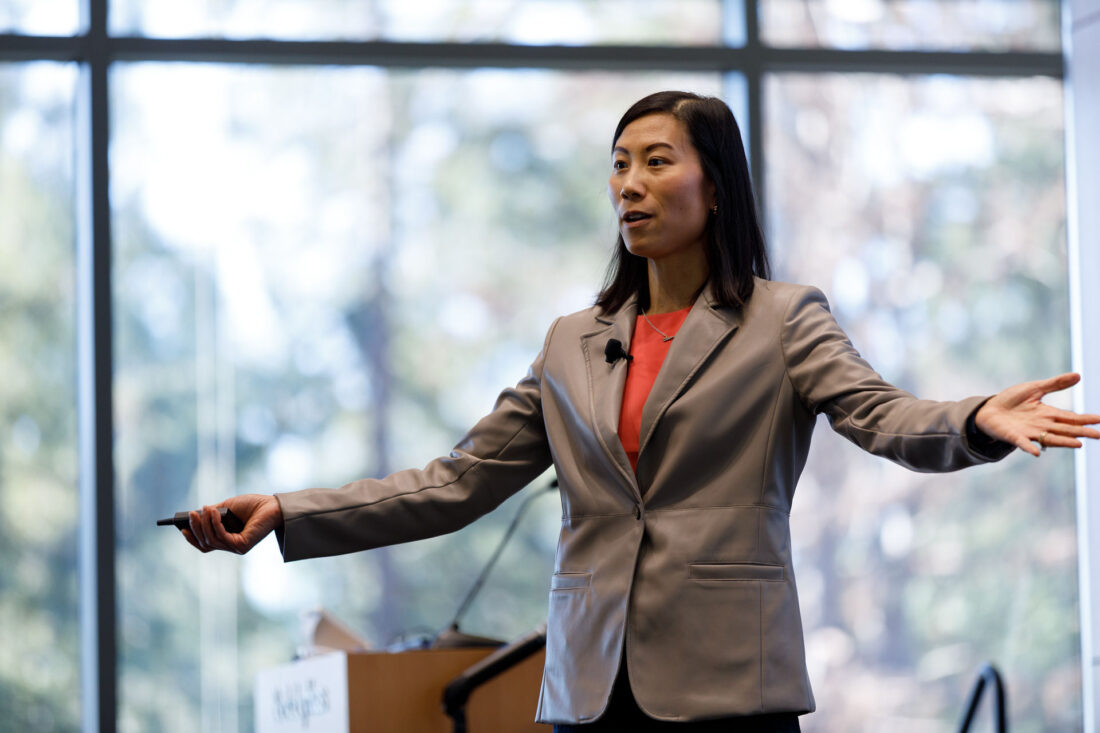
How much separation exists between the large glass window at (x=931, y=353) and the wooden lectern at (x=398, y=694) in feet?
6.44

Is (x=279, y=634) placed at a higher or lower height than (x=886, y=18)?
lower

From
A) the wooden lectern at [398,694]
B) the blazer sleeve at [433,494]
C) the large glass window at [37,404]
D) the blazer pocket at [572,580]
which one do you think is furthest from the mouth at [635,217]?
the large glass window at [37,404]

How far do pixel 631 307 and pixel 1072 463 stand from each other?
3517 millimetres

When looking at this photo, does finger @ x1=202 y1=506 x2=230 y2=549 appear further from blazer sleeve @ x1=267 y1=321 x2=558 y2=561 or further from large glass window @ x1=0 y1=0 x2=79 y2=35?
large glass window @ x1=0 y1=0 x2=79 y2=35

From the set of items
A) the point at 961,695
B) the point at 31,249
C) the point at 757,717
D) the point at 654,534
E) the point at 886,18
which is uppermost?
the point at 886,18

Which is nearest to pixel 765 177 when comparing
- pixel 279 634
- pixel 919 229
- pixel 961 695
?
pixel 919 229

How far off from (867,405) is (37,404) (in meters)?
3.54

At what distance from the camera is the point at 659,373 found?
1.91 metres

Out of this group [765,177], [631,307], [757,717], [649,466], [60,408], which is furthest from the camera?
[765,177]

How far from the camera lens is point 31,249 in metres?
4.55

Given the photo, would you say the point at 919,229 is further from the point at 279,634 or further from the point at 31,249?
the point at 31,249

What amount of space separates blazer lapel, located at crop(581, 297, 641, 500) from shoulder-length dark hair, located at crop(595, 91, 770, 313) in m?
0.05

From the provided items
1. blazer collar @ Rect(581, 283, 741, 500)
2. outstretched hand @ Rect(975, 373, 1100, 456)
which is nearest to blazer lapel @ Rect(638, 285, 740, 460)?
blazer collar @ Rect(581, 283, 741, 500)

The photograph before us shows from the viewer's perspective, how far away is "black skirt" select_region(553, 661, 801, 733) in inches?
67.9
